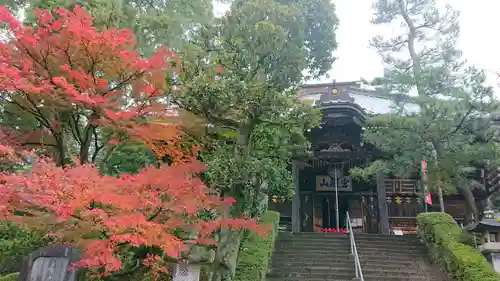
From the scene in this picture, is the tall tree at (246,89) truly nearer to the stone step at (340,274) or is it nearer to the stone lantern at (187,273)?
the stone lantern at (187,273)

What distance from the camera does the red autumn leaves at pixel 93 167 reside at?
6898mm

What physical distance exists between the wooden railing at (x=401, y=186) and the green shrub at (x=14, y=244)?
47.6 feet

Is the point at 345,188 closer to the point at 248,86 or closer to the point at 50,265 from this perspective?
the point at 248,86

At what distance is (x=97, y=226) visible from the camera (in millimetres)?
7086

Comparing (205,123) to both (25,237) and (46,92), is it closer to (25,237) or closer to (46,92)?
(46,92)

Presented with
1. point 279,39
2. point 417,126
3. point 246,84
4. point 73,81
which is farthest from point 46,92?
point 417,126

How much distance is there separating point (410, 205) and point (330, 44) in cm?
1062

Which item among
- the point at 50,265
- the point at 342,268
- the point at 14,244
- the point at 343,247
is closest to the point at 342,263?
the point at 342,268

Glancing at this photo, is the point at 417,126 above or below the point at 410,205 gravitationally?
above

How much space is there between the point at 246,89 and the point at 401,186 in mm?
12535

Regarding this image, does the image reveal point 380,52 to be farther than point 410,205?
No

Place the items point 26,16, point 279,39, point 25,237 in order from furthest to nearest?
point 25,237 → point 26,16 → point 279,39

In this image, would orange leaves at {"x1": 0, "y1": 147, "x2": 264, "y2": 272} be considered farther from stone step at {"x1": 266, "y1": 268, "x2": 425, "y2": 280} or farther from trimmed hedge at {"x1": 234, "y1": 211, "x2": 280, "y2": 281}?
stone step at {"x1": 266, "y1": 268, "x2": 425, "y2": 280}

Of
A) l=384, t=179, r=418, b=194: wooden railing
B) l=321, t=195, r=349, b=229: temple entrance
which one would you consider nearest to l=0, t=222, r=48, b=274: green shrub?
l=321, t=195, r=349, b=229: temple entrance
